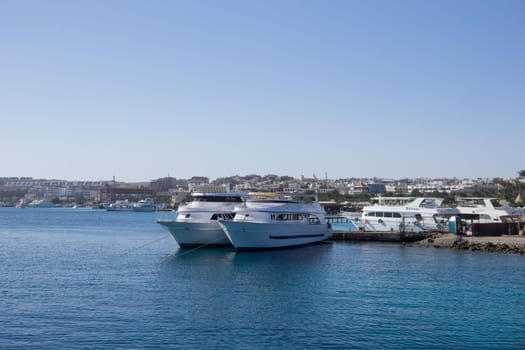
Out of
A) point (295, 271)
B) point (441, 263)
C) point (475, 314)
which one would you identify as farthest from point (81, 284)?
point (441, 263)

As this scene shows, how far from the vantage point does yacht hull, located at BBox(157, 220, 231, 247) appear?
Result: 1921 inches

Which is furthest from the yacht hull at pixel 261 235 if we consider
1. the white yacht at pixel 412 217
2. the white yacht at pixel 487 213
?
the white yacht at pixel 487 213

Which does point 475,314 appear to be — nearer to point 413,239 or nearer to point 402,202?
point 413,239

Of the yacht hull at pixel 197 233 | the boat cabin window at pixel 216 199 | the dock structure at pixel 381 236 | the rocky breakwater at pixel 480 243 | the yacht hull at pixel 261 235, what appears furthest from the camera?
the dock structure at pixel 381 236

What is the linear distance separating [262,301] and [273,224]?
69.1 feet

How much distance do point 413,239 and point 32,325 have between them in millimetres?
40417

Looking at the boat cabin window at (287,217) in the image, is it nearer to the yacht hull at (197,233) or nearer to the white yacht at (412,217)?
the yacht hull at (197,233)

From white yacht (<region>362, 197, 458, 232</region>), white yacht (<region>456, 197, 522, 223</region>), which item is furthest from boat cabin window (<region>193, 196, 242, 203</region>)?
white yacht (<region>456, 197, 522, 223</region>)

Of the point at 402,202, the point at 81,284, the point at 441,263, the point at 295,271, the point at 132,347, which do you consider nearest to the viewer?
the point at 132,347

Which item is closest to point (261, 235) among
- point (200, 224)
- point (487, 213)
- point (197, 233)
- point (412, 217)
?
point (200, 224)

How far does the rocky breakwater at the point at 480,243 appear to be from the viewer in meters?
46.8

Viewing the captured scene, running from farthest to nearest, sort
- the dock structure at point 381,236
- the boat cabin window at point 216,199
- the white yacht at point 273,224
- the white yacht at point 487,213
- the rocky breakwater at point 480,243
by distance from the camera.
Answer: the white yacht at point 487,213 → the dock structure at point 381,236 → the boat cabin window at point 216,199 → the rocky breakwater at point 480,243 → the white yacht at point 273,224

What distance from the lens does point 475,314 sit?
24.2 meters

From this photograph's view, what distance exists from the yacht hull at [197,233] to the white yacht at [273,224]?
278 centimetres
